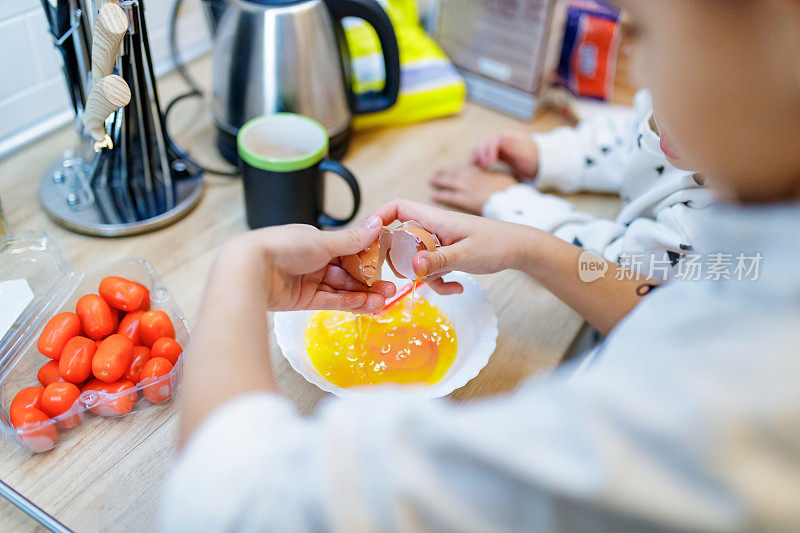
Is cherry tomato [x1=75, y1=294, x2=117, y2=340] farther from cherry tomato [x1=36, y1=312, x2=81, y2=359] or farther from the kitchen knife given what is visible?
the kitchen knife

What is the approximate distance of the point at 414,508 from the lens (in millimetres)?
351

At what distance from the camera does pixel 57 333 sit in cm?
62

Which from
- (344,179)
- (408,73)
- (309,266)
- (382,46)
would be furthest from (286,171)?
(408,73)

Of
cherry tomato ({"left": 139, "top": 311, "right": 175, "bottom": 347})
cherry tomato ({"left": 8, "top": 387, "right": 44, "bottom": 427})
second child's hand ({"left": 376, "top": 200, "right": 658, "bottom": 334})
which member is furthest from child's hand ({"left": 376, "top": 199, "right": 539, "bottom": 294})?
cherry tomato ({"left": 8, "top": 387, "right": 44, "bottom": 427})

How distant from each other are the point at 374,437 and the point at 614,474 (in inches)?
4.8

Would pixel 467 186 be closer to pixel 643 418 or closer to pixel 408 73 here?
pixel 408 73

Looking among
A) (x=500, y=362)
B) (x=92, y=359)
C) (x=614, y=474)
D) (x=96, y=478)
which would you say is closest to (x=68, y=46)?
(x=92, y=359)

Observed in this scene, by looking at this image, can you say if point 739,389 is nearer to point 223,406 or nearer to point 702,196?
point 223,406

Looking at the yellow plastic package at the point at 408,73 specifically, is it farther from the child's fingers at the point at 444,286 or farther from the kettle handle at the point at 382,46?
the child's fingers at the point at 444,286

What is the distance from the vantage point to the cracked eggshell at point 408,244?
658 millimetres

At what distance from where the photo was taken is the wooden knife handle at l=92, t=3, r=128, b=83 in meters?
0.65

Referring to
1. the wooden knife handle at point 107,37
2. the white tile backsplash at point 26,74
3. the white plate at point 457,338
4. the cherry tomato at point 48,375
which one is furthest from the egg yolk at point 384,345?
the white tile backsplash at point 26,74

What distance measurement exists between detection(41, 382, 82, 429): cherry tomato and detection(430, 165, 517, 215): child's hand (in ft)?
1.62

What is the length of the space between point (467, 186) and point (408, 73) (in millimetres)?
247
